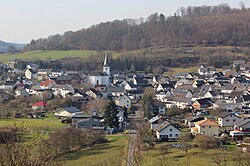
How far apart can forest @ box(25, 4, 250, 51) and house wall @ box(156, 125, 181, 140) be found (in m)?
36.9

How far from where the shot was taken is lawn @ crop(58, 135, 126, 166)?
39.6ft

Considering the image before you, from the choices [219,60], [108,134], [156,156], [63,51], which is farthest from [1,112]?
[63,51]

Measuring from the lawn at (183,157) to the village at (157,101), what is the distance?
1294mm

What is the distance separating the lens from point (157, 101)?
23672 millimetres

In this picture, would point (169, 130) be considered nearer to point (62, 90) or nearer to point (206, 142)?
point (206, 142)

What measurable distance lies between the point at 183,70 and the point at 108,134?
25514mm

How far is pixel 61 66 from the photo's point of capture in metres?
45.4

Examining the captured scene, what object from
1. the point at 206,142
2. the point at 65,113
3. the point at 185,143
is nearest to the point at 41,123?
the point at 65,113

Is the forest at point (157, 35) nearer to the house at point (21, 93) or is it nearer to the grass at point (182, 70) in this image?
the grass at point (182, 70)

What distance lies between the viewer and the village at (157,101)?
57.4 ft

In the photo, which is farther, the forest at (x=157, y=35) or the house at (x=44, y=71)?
the forest at (x=157, y=35)

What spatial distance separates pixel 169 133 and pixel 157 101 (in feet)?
24.0

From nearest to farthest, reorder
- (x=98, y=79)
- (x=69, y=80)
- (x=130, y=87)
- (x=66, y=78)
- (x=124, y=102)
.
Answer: (x=124, y=102) < (x=130, y=87) < (x=69, y=80) < (x=98, y=79) < (x=66, y=78)

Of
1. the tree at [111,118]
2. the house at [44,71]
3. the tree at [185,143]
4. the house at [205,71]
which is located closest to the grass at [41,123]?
the tree at [111,118]
